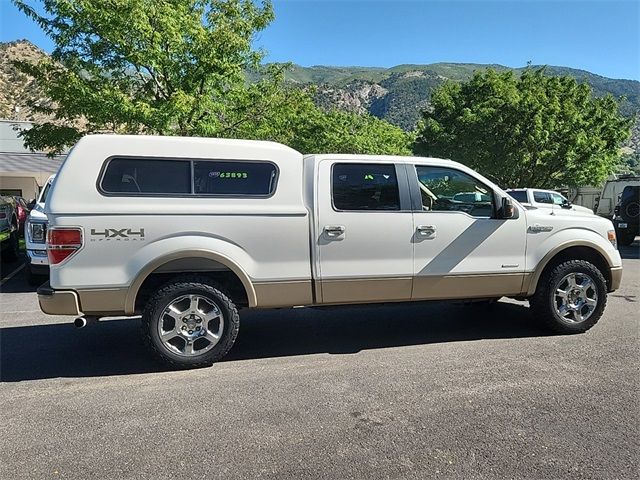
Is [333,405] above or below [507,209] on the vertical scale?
below

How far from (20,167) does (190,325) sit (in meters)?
31.6

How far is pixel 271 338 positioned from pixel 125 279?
1813 mm

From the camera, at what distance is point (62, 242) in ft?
13.5

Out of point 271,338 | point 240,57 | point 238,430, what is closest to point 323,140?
point 240,57

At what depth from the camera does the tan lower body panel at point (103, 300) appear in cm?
424

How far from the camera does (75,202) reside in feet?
13.6

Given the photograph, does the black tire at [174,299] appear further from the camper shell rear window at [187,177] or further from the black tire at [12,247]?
the black tire at [12,247]

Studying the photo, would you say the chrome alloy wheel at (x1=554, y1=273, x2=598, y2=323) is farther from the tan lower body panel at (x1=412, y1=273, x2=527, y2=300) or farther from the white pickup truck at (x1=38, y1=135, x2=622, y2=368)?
the tan lower body panel at (x1=412, y1=273, x2=527, y2=300)

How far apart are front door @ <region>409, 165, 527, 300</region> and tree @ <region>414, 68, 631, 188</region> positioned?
1849cm

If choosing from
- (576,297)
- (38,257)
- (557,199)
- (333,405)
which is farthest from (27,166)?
(576,297)

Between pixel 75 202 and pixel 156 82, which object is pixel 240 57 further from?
pixel 75 202

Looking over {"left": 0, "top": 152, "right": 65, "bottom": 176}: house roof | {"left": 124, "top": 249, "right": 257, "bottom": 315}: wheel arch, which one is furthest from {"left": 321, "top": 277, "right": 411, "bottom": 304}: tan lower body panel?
{"left": 0, "top": 152, "right": 65, "bottom": 176}: house roof

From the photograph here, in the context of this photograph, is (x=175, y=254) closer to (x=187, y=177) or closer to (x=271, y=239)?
(x=187, y=177)

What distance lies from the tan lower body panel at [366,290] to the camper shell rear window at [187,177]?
1109mm
